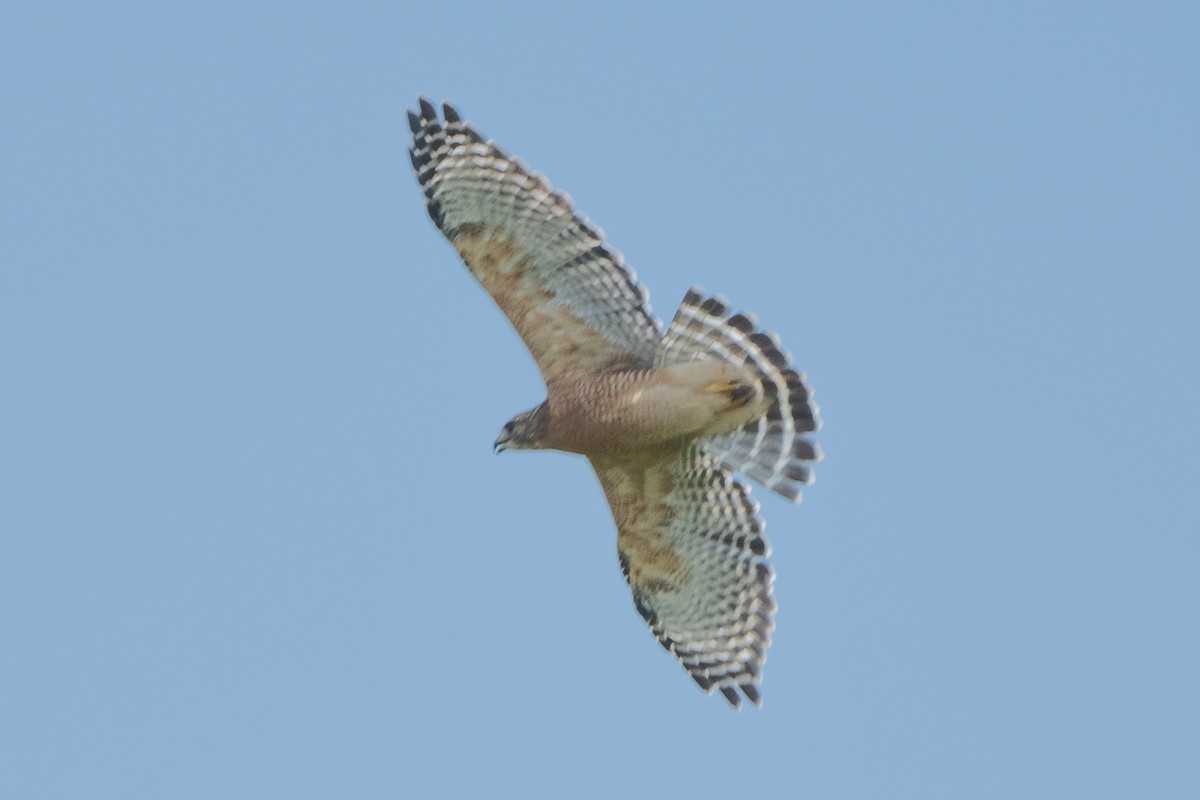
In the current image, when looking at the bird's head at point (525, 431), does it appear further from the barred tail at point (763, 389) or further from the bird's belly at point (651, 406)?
the barred tail at point (763, 389)

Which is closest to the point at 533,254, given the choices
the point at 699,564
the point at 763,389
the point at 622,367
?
the point at 622,367

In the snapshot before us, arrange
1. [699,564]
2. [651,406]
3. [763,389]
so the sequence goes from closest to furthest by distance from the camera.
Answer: [651,406]
[763,389]
[699,564]

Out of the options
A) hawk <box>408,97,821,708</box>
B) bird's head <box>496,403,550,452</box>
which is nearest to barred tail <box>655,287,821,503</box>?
hawk <box>408,97,821,708</box>

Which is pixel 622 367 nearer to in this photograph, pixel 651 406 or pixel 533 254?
pixel 651 406

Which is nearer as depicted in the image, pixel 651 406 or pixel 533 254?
pixel 651 406

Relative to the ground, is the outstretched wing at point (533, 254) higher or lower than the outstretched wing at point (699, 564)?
higher

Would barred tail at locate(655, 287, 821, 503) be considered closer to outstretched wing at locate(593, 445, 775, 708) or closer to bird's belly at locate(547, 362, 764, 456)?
bird's belly at locate(547, 362, 764, 456)

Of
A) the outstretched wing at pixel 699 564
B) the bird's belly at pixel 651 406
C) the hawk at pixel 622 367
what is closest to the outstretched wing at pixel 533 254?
the hawk at pixel 622 367
